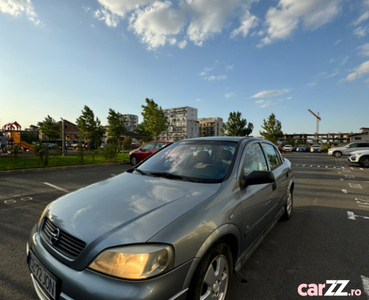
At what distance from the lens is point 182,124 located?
110000mm

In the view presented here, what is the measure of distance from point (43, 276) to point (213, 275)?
1281mm

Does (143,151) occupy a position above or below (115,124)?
below

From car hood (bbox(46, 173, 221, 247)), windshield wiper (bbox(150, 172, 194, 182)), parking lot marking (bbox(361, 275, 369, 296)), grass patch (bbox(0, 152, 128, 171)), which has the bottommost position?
parking lot marking (bbox(361, 275, 369, 296))

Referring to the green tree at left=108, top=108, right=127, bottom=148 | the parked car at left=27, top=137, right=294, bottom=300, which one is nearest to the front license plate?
the parked car at left=27, top=137, right=294, bottom=300

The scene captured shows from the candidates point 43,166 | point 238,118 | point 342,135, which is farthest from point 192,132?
point 43,166

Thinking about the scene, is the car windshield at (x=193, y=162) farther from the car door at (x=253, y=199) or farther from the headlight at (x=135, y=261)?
the headlight at (x=135, y=261)

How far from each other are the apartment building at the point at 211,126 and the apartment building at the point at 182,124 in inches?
380

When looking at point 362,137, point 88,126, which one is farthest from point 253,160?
point 362,137

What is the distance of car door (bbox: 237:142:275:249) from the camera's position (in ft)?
6.88

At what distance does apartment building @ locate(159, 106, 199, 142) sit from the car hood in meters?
105

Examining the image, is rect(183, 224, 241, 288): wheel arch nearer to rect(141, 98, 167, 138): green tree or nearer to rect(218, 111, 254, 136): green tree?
rect(141, 98, 167, 138): green tree

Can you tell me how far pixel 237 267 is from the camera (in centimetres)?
192

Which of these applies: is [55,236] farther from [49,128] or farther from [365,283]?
[49,128]

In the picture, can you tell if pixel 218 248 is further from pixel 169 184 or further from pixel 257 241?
pixel 257 241
